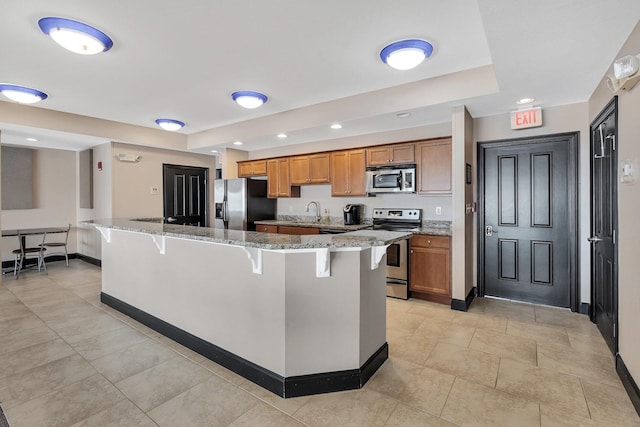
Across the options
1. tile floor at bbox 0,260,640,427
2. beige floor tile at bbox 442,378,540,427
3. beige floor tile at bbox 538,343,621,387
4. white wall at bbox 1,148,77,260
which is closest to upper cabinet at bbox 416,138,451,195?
tile floor at bbox 0,260,640,427

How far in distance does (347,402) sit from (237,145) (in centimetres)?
491

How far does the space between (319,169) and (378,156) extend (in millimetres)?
1076

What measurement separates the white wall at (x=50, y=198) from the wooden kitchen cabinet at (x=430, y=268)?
6950 mm

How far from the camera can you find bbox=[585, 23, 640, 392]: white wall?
2.02 meters

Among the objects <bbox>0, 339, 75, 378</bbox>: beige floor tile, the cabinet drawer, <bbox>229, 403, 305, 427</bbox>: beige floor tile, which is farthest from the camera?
the cabinet drawer

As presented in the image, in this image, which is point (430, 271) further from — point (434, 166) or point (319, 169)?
point (319, 169)

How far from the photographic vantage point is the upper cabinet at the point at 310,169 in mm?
5289

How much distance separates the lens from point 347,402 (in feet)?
6.68

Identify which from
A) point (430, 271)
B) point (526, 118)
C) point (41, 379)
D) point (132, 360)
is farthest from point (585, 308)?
point (41, 379)

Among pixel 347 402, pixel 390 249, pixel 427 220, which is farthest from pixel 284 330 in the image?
pixel 427 220

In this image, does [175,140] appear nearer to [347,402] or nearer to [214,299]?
[214,299]

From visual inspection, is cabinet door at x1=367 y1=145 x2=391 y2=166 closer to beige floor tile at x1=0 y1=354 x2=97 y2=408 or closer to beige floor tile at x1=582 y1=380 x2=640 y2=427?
beige floor tile at x1=582 y1=380 x2=640 y2=427

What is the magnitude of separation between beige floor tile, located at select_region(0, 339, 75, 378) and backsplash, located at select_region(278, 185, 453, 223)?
3.88m

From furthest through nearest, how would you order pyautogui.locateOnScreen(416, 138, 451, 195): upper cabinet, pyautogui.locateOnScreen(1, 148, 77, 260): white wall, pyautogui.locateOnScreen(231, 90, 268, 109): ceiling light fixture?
pyautogui.locateOnScreen(1, 148, 77, 260): white wall
pyautogui.locateOnScreen(416, 138, 451, 195): upper cabinet
pyautogui.locateOnScreen(231, 90, 268, 109): ceiling light fixture
